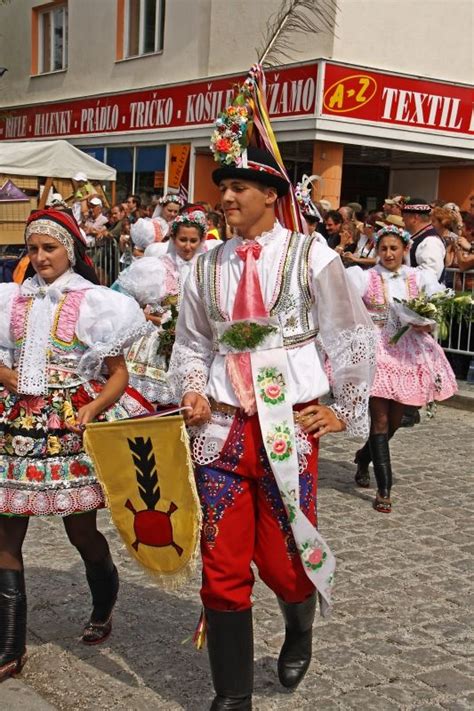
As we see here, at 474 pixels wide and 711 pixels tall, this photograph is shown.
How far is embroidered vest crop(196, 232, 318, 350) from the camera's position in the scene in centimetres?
346

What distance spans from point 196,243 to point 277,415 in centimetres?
400

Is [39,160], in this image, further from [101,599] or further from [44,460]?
[44,460]

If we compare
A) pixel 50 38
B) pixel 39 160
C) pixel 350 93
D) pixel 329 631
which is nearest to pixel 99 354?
pixel 329 631

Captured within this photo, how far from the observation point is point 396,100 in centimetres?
1595

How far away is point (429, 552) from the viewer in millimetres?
5578

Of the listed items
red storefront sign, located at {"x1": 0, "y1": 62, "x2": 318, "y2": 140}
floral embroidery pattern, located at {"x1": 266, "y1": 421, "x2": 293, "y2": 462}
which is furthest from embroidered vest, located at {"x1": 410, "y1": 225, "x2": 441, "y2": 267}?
red storefront sign, located at {"x1": 0, "y1": 62, "x2": 318, "y2": 140}

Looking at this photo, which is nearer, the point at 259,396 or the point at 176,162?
the point at 259,396

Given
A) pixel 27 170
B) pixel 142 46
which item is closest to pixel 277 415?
pixel 27 170

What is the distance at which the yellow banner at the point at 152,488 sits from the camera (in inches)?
132

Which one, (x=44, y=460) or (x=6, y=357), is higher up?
(x=6, y=357)

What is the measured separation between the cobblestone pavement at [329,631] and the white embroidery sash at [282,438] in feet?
2.42

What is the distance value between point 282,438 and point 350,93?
12.9 metres

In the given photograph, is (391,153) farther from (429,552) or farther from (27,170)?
(429,552)

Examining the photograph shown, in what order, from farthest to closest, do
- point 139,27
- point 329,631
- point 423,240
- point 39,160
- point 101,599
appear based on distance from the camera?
point 139,27 < point 39,160 < point 423,240 < point 329,631 < point 101,599
